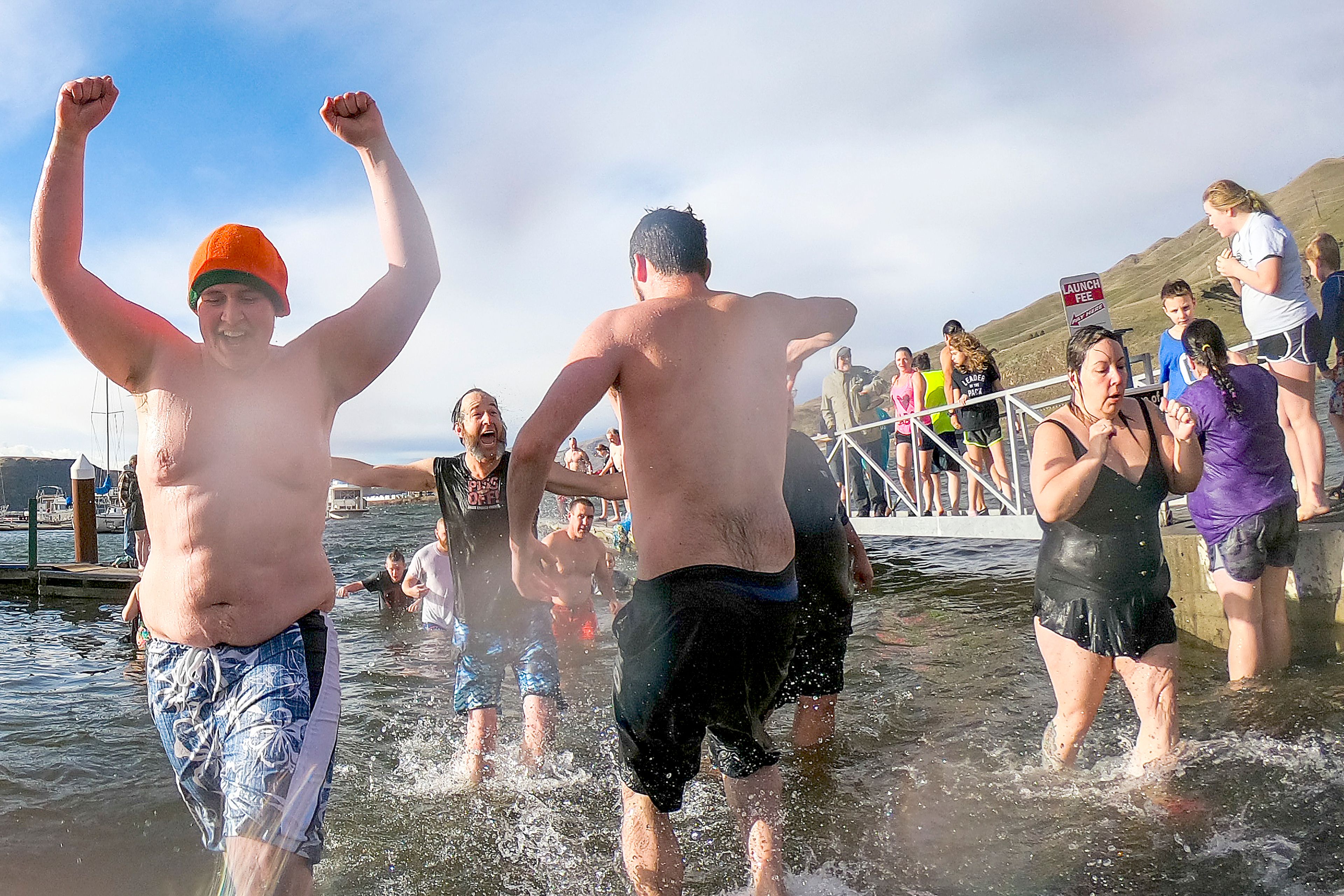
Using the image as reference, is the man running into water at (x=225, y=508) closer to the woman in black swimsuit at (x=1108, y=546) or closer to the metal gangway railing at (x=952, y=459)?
the woman in black swimsuit at (x=1108, y=546)

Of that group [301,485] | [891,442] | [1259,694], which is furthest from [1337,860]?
[891,442]

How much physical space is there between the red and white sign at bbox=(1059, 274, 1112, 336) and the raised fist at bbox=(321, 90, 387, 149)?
24.5ft

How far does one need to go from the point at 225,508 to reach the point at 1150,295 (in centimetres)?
15607

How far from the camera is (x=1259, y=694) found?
4.58 m

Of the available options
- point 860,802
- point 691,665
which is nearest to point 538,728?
point 860,802

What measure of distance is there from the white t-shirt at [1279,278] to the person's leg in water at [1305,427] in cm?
28

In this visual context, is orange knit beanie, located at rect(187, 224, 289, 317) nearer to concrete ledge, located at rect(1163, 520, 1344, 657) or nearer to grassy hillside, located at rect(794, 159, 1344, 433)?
concrete ledge, located at rect(1163, 520, 1344, 657)

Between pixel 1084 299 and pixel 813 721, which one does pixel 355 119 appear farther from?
pixel 1084 299

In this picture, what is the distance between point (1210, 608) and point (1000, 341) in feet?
545

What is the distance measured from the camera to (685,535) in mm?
2410

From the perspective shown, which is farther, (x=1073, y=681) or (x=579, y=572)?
(x=579, y=572)

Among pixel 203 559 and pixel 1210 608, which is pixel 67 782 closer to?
pixel 203 559

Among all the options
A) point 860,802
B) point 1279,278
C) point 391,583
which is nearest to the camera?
point 860,802

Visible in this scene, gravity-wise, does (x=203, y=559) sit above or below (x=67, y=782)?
above
